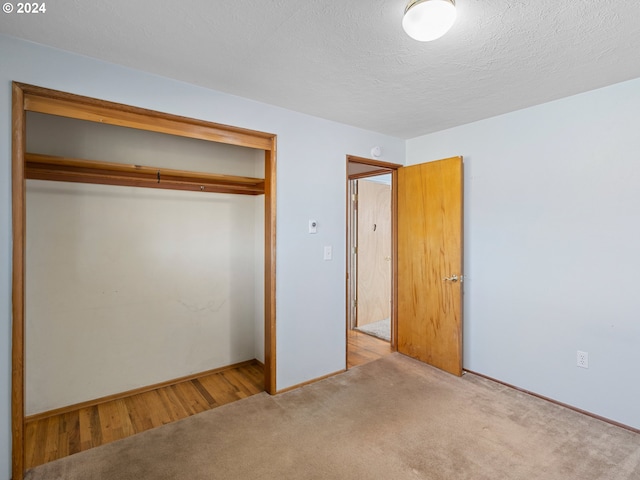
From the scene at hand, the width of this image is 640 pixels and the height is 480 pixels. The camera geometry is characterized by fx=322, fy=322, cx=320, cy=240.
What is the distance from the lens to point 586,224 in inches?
96.0

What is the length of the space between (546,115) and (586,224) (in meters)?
0.94

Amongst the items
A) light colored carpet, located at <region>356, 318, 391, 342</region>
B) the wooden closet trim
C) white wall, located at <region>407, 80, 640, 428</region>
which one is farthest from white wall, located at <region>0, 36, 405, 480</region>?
light colored carpet, located at <region>356, 318, 391, 342</region>

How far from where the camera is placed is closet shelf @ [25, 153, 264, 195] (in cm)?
227

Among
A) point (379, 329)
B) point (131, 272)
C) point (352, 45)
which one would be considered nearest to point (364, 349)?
point (379, 329)

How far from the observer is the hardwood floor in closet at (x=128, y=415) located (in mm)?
2096

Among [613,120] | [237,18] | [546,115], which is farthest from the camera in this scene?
[546,115]

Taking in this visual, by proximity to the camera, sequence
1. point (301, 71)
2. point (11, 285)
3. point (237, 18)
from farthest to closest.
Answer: point (301, 71) < point (11, 285) < point (237, 18)

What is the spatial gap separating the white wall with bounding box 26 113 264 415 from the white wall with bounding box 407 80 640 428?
2201 mm

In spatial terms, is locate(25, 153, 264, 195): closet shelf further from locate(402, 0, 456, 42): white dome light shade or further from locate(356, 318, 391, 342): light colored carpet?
locate(356, 318, 391, 342): light colored carpet

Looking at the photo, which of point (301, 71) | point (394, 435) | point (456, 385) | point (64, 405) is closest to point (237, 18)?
point (301, 71)

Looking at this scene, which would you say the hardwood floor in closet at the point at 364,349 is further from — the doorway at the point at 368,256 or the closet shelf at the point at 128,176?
the closet shelf at the point at 128,176

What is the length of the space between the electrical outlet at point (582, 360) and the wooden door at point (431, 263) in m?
0.87

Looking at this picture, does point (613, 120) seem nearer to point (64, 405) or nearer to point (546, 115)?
point (546, 115)

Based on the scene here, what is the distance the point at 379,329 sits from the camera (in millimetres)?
4598
